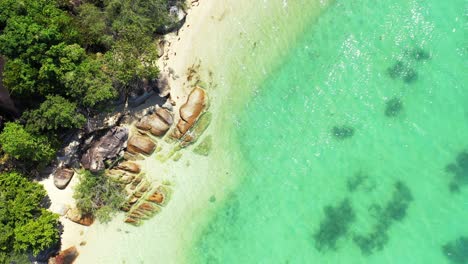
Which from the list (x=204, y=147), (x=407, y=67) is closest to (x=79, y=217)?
(x=204, y=147)

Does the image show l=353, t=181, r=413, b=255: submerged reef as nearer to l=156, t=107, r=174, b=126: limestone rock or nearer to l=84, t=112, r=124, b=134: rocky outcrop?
l=156, t=107, r=174, b=126: limestone rock

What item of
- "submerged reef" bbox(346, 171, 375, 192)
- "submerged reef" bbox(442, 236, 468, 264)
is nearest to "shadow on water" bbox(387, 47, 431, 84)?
"submerged reef" bbox(346, 171, 375, 192)

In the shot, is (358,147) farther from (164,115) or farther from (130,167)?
(130,167)

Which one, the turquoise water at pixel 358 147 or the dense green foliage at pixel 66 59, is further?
the turquoise water at pixel 358 147

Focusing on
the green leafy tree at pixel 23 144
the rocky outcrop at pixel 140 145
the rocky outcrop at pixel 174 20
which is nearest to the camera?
the green leafy tree at pixel 23 144

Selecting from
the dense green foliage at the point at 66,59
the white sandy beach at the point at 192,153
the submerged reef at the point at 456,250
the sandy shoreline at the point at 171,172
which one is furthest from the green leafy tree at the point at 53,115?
the submerged reef at the point at 456,250

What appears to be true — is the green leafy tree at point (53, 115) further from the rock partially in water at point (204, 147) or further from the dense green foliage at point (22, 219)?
the rock partially in water at point (204, 147)

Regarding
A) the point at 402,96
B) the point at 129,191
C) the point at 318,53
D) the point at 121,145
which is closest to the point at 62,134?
the point at 121,145
